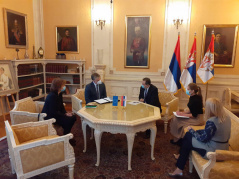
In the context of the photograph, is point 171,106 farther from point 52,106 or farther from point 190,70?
point 52,106

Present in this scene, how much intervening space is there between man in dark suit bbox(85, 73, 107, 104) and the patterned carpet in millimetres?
876

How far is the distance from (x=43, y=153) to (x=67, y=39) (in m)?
4.77

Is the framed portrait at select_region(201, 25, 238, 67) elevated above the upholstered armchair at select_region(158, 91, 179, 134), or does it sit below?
above

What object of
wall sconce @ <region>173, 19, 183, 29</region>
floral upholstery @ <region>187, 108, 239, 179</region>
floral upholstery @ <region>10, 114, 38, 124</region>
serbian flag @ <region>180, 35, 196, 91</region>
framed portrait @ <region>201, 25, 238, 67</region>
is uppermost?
wall sconce @ <region>173, 19, 183, 29</region>

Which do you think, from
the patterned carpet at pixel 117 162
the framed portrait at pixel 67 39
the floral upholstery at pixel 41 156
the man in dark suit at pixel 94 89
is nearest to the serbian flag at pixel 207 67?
the patterned carpet at pixel 117 162

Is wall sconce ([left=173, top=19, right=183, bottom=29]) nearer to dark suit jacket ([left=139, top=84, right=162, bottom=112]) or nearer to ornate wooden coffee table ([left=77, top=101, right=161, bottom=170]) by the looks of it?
dark suit jacket ([left=139, top=84, right=162, bottom=112])

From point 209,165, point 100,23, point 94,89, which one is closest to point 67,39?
point 100,23

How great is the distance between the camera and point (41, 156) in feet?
7.10

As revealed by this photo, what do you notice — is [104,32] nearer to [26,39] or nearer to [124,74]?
[124,74]

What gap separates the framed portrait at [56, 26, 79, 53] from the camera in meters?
6.13

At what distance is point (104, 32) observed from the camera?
5.94 meters

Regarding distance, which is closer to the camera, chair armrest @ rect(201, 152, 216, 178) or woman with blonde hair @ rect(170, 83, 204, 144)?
chair armrest @ rect(201, 152, 216, 178)

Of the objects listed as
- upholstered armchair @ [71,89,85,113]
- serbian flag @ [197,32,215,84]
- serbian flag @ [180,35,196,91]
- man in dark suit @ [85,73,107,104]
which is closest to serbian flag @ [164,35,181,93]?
serbian flag @ [180,35,196,91]

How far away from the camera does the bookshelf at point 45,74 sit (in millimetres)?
5563
